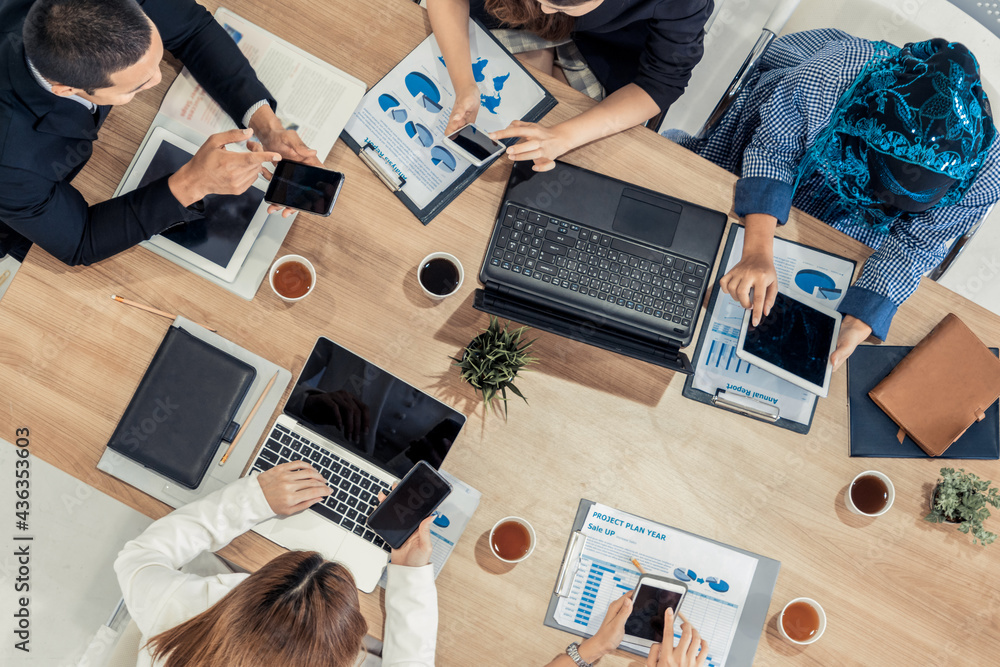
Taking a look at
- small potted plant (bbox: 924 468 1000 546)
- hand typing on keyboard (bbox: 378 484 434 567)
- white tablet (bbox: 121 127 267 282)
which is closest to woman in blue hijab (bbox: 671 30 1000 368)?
small potted plant (bbox: 924 468 1000 546)

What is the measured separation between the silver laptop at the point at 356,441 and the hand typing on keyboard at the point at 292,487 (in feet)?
0.08

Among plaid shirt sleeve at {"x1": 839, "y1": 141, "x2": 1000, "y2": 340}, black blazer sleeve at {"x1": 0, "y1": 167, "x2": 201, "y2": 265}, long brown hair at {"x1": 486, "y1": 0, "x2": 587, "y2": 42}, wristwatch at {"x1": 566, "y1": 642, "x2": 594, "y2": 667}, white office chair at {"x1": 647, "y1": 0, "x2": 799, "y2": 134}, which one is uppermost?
white office chair at {"x1": 647, "y1": 0, "x2": 799, "y2": 134}

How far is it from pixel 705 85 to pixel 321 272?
1.23 meters

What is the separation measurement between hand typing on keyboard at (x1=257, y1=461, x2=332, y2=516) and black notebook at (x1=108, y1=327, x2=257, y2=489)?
14 centimetres

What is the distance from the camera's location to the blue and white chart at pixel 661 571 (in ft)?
4.39

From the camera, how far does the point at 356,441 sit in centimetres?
130

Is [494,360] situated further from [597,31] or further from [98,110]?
[98,110]

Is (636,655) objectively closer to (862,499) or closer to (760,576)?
(760,576)

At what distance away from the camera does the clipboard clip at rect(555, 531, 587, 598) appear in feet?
4.35

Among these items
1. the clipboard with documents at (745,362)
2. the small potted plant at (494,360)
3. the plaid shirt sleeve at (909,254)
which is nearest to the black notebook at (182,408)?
the small potted plant at (494,360)

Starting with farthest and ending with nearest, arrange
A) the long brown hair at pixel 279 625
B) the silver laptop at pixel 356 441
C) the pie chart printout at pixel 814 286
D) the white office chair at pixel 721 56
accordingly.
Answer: the white office chair at pixel 721 56
the pie chart printout at pixel 814 286
the silver laptop at pixel 356 441
the long brown hair at pixel 279 625

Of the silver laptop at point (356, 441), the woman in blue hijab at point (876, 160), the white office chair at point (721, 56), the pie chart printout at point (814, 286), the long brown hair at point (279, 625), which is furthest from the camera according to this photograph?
the white office chair at point (721, 56)

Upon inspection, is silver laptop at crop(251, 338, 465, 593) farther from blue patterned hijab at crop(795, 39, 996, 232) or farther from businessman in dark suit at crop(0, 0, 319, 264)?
blue patterned hijab at crop(795, 39, 996, 232)

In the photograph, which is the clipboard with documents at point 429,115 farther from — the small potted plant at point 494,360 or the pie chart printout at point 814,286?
the pie chart printout at point 814,286
